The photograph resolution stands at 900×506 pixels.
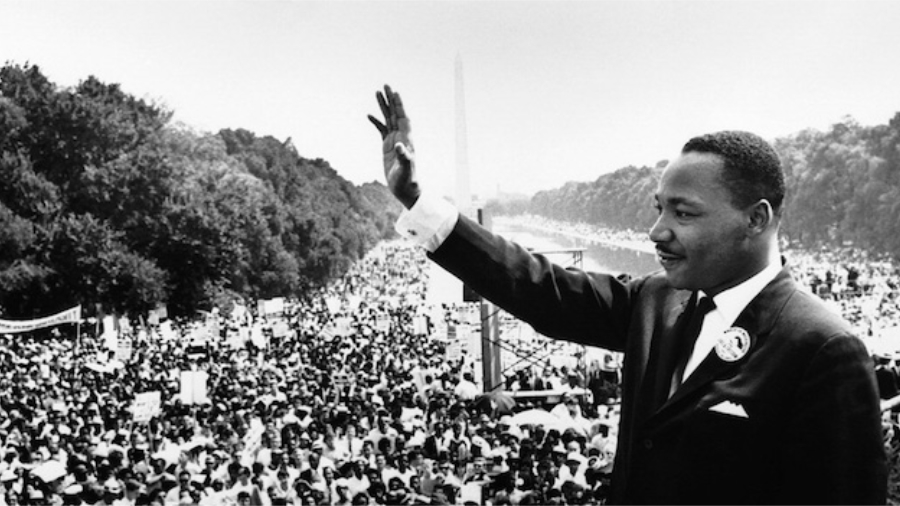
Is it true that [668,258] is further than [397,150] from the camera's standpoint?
No

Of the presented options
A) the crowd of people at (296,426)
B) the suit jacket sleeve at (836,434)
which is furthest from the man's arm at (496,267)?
the crowd of people at (296,426)

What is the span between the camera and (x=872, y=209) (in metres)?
46.2

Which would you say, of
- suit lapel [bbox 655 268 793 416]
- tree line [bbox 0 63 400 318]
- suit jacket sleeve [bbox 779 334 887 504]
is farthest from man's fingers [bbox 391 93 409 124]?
tree line [bbox 0 63 400 318]

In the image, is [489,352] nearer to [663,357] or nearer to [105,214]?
[663,357]

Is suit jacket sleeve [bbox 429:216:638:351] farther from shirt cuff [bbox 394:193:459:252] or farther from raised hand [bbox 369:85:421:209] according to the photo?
raised hand [bbox 369:85:421:209]

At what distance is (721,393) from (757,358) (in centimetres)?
9

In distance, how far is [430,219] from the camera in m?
1.84

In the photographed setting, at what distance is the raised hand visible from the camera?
72.9 inches

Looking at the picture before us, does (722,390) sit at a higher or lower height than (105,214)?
lower

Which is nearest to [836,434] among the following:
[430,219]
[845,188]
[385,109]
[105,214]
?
[430,219]

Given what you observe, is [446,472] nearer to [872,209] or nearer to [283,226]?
[283,226]

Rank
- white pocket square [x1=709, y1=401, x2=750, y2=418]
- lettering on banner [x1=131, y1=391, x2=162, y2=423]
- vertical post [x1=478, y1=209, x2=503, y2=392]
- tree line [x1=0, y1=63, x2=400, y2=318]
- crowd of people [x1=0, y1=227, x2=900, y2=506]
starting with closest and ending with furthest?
white pocket square [x1=709, y1=401, x2=750, y2=418], crowd of people [x1=0, y1=227, x2=900, y2=506], lettering on banner [x1=131, y1=391, x2=162, y2=423], vertical post [x1=478, y1=209, x2=503, y2=392], tree line [x1=0, y1=63, x2=400, y2=318]

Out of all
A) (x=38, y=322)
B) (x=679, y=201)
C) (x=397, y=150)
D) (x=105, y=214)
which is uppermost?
(x=105, y=214)

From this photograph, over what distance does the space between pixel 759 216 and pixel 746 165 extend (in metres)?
0.10
